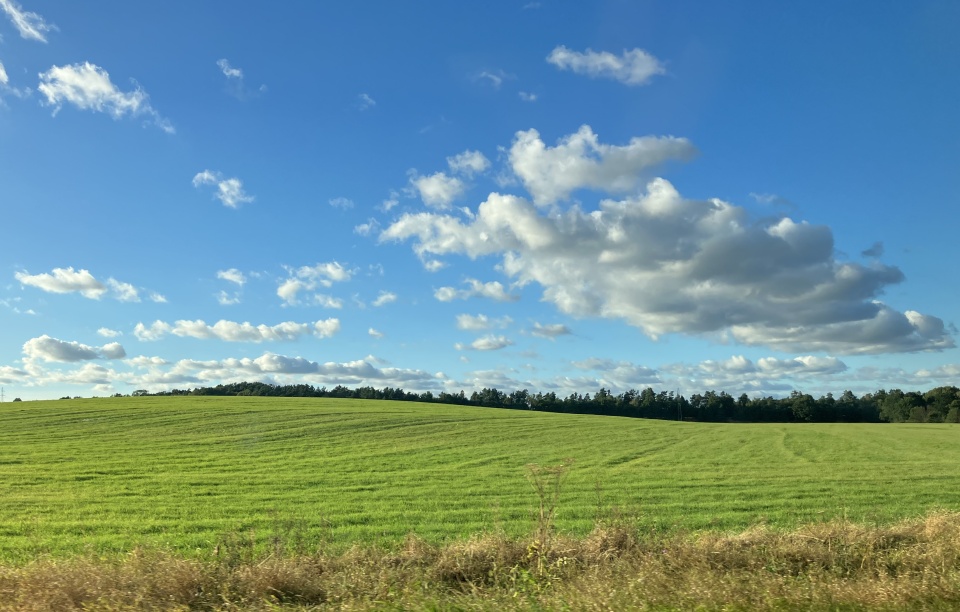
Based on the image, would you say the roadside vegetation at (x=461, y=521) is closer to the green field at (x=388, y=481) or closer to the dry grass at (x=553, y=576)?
the dry grass at (x=553, y=576)

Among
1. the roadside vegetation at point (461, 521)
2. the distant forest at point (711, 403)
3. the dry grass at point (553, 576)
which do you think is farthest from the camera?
the distant forest at point (711, 403)

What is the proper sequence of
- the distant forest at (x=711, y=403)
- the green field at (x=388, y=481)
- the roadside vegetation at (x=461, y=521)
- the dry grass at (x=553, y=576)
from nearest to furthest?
the dry grass at (x=553, y=576), the roadside vegetation at (x=461, y=521), the green field at (x=388, y=481), the distant forest at (x=711, y=403)

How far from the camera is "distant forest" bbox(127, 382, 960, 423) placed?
379ft

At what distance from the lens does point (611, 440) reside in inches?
→ 1617

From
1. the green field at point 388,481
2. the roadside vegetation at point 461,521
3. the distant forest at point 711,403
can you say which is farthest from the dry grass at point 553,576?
the distant forest at point 711,403

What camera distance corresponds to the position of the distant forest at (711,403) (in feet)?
379

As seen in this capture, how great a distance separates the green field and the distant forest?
7095 centimetres

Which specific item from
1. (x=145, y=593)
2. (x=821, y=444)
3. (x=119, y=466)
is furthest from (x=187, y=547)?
(x=821, y=444)

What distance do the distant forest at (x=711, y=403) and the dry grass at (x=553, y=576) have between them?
101 m

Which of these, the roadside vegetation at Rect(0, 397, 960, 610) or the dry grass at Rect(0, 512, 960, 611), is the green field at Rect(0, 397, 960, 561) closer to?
the roadside vegetation at Rect(0, 397, 960, 610)

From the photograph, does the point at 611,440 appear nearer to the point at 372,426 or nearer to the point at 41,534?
the point at 372,426

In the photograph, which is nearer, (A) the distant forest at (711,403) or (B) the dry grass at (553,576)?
(B) the dry grass at (553,576)

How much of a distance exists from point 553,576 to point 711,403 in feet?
432

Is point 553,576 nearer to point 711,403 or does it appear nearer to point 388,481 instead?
point 388,481
